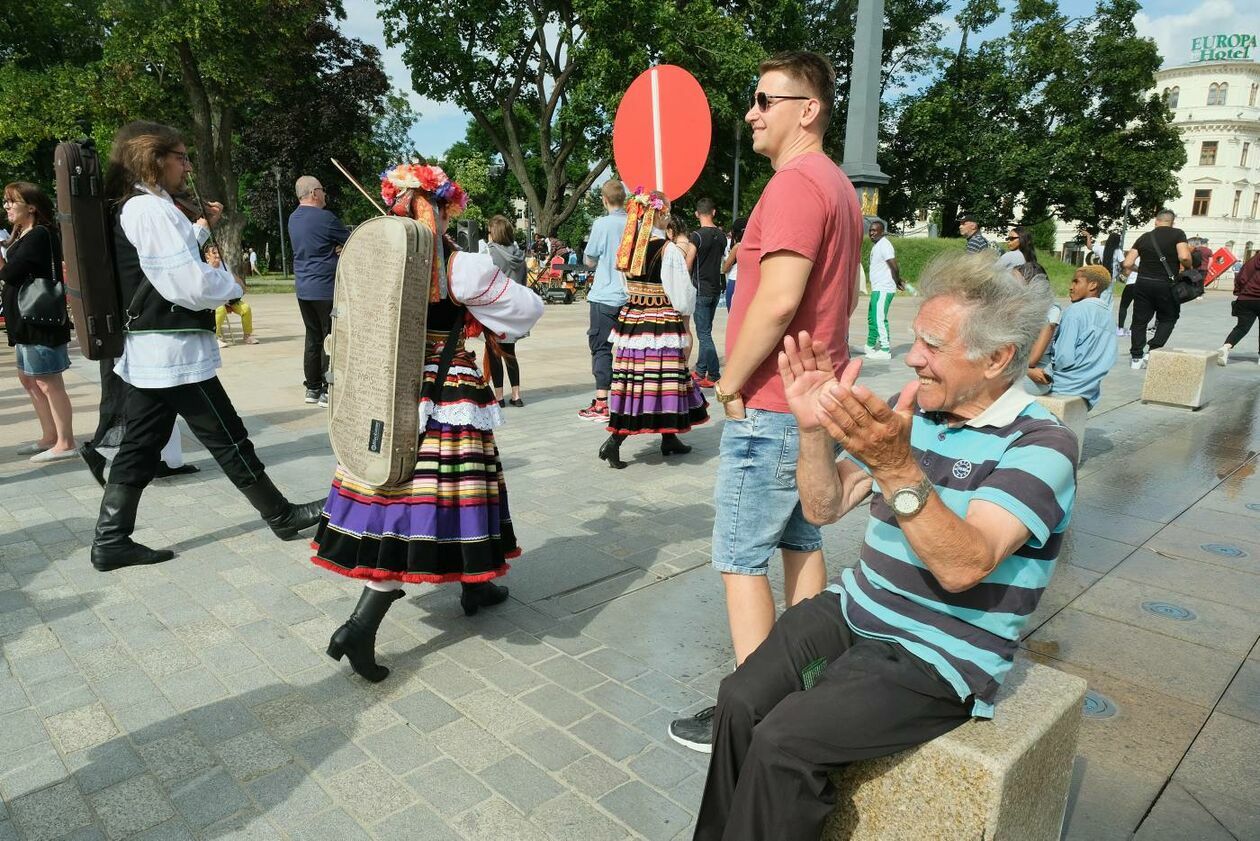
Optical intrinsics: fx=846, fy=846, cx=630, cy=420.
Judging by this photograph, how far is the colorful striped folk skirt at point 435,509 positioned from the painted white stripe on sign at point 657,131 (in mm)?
2146

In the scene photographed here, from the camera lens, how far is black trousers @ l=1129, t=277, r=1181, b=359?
1137 cm

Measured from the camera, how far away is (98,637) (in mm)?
3461

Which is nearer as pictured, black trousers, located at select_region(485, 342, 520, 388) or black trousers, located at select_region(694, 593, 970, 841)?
black trousers, located at select_region(694, 593, 970, 841)

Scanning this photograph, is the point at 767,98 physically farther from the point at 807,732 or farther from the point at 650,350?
the point at 650,350

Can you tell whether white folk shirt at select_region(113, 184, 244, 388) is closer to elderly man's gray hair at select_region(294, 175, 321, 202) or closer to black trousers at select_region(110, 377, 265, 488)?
black trousers at select_region(110, 377, 265, 488)

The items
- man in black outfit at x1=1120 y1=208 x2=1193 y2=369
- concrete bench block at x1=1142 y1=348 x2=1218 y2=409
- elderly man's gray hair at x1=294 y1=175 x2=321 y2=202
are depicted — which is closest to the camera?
elderly man's gray hair at x1=294 y1=175 x2=321 y2=202

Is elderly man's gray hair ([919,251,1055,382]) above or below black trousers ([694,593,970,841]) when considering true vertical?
above

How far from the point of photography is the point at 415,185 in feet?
10.1

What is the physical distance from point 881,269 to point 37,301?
1007 cm

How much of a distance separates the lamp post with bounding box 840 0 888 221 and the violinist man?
24.9ft

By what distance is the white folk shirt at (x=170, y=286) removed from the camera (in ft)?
12.7

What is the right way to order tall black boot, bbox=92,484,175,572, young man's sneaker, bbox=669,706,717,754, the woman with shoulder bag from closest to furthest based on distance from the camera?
young man's sneaker, bbox=669,706,717,754, tall black boot, bbox=92,484,175,572, the woman with shoulder bag

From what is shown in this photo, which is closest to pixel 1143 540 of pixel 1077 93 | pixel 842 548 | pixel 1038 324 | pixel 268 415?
pixel 842 548

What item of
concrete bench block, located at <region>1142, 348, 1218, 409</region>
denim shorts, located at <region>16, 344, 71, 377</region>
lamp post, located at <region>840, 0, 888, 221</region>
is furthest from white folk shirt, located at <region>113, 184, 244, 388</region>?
concrete bench block, located at <region>1142, 348, 1218, 409</region>
